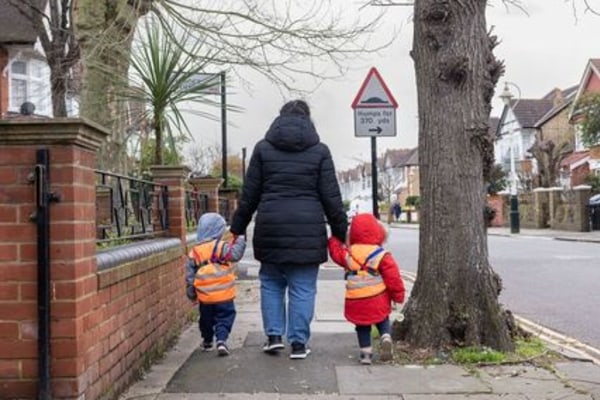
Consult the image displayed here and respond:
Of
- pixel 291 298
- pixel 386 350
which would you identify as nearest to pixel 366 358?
pixel 386 350

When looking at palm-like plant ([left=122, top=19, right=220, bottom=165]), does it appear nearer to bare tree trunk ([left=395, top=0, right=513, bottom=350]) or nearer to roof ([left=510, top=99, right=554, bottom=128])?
bare tree trunk ([left=395, top=0, right=513, bottom=350])

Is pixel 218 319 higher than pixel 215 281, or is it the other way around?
pixel 215 281

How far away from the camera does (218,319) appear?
5965 millimetres

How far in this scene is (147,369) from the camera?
5.32 m

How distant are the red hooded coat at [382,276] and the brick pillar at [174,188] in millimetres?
2132

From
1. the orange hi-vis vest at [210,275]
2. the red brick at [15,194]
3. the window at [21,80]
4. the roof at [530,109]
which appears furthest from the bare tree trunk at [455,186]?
the roof at [530,109]

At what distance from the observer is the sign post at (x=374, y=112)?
862cm

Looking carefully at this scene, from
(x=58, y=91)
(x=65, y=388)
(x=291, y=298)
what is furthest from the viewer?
(x=58, y=91)

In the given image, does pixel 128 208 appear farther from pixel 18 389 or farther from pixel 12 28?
pixel 12 28

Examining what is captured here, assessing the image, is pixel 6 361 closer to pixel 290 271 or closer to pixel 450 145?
pixel 290 271

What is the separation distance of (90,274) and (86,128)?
828 mm

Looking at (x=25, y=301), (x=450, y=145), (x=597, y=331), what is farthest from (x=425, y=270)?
(x=25, y=301)

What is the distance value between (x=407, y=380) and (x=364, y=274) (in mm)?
961

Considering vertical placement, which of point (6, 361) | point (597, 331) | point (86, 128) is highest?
point (86, 128)
